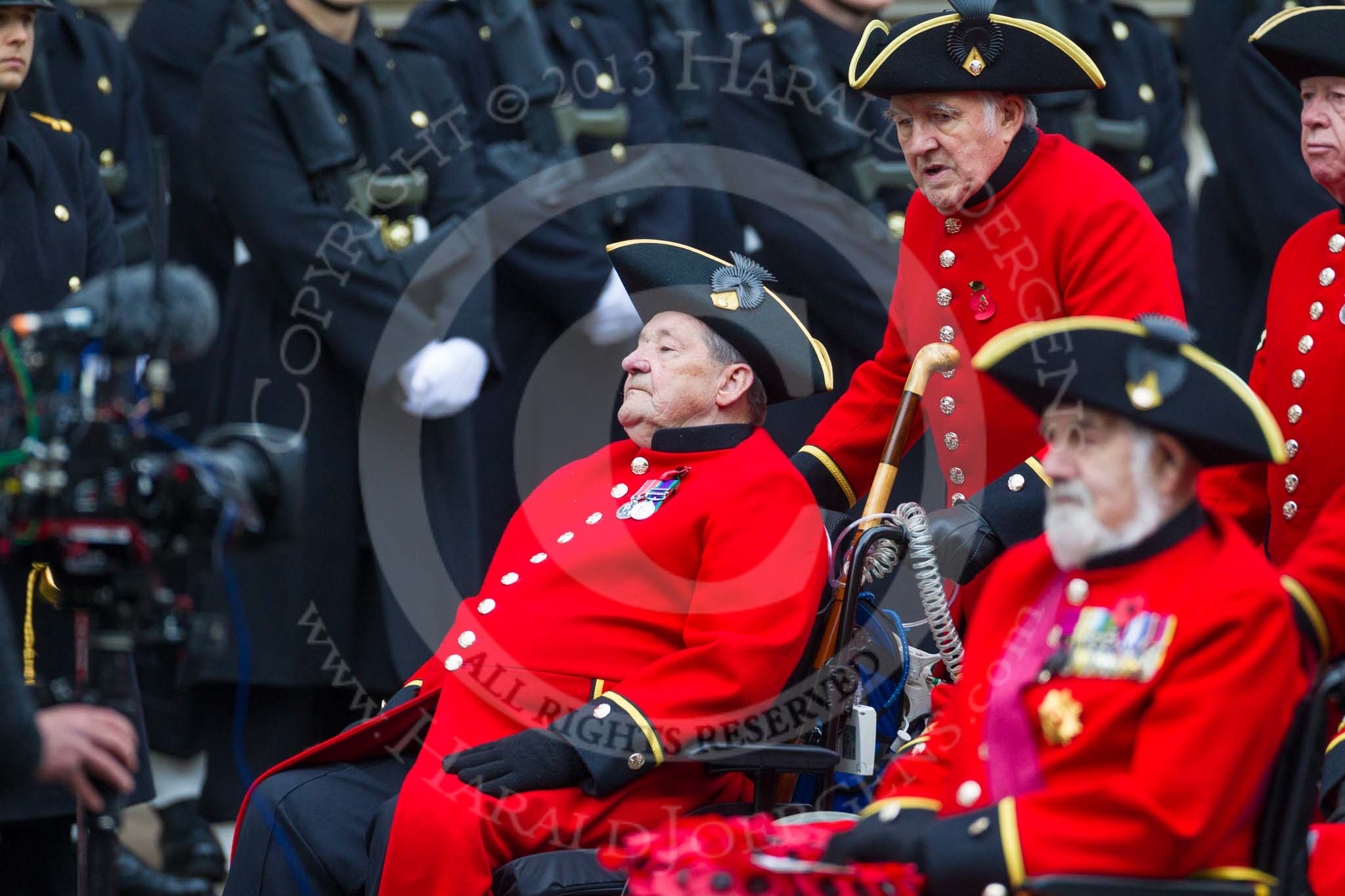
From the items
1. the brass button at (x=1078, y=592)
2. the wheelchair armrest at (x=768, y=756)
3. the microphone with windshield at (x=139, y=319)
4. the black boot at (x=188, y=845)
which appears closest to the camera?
the brass button at (x=1078, y=592)

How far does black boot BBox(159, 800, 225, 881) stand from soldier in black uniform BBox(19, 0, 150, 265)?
1.57 meters

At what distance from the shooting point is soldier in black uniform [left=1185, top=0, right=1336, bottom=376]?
5461 millimetres

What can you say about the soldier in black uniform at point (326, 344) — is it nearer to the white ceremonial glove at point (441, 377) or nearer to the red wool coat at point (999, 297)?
the white ceremonial glove at point (441, 377)

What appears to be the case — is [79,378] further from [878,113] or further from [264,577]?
[878,113]

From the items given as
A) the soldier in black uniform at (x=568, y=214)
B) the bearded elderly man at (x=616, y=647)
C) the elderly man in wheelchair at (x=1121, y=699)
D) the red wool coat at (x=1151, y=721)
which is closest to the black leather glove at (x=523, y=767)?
the bearded elderly man at (x=616, y=647)

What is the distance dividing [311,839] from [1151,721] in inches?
61.2

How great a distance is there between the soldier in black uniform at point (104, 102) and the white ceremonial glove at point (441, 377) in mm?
931

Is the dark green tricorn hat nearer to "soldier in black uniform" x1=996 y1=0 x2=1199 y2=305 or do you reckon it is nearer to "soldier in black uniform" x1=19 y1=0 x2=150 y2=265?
"soldier in black uniform" x1=996 y1=0 x2=1199 y2=305

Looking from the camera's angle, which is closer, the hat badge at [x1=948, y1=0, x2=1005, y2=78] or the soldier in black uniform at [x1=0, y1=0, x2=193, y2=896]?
the hat badge at [x1=948, y1=0, x2=1005, y2=78]

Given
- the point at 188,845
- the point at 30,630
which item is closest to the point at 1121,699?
the point at 30,630

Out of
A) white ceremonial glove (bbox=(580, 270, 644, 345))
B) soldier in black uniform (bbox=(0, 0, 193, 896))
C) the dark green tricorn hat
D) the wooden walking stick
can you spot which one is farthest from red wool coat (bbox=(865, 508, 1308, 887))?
white ceremonial glove (bbox=(580, 270, 644, 345))

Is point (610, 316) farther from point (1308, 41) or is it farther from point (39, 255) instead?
point (1308, 41)

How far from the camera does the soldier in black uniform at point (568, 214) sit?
5586 millimetres

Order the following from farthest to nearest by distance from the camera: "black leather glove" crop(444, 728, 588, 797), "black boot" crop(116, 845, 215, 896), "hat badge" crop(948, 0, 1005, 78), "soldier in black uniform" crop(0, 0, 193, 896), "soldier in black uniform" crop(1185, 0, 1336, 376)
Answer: "soldier in black uniform" crop(1185, 0, 1336, 376) → "black boot" crop(116, 845, 215, 896) → "soldier in black uniform" crop(0, 0, 193, 896) → "hat badge" crop(948, 0, 1005, 78) → "black leather glove" crop(444, 728, 588, 797)
